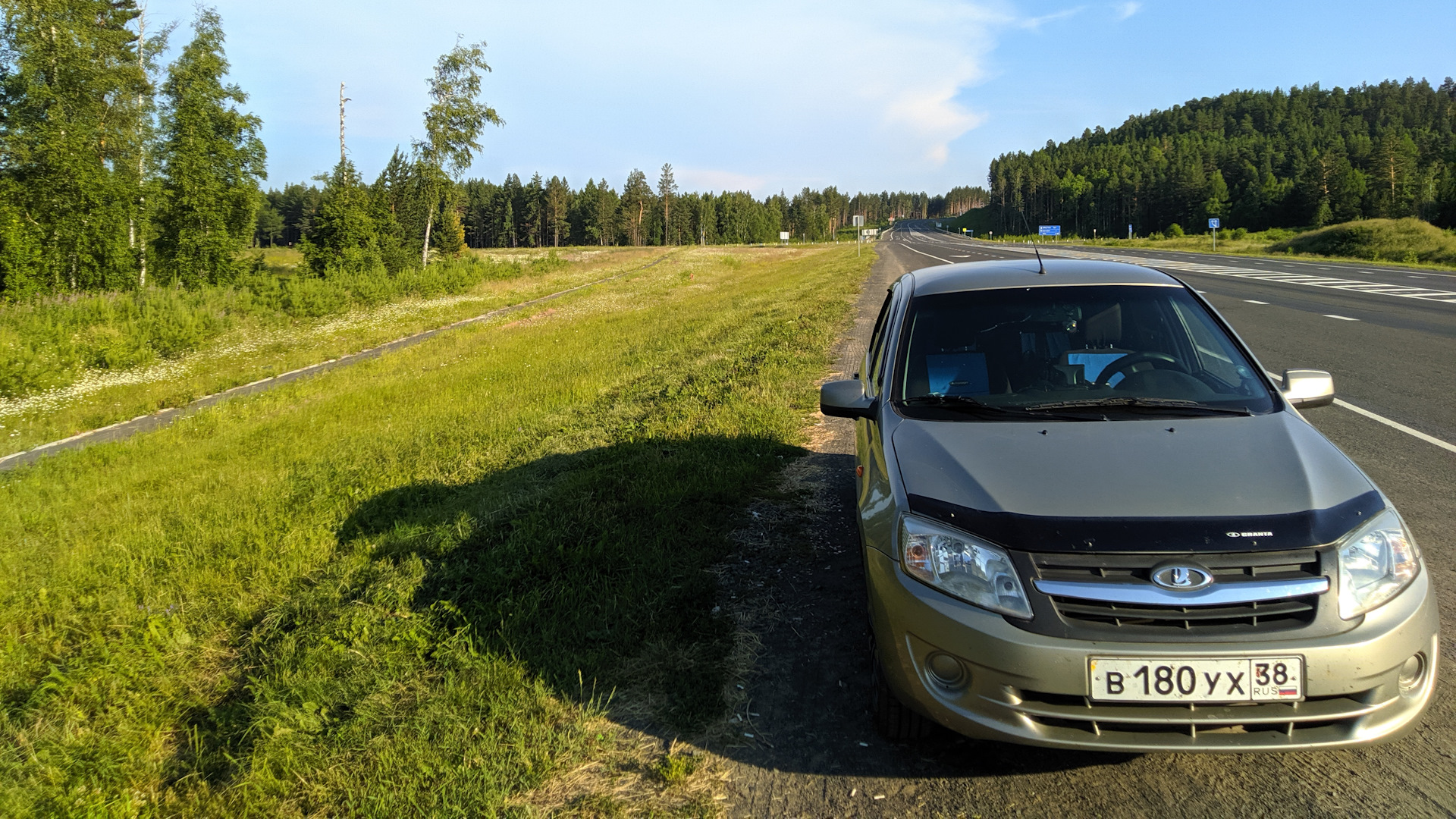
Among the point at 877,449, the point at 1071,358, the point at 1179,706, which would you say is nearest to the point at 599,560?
the point at 877,449

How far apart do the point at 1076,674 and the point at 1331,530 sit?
0.94 metres

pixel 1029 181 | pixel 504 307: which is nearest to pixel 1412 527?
pixel 504 307

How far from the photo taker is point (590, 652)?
3.55 metres

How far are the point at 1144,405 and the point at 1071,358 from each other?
22.8 inches

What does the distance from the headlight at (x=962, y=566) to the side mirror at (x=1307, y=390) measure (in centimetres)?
203

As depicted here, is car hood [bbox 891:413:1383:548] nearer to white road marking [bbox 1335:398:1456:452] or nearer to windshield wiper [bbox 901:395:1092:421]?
windshield wiper [bbox 901:395:1092:421]

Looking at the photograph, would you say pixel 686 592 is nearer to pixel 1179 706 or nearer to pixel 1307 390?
pixel 1179 706

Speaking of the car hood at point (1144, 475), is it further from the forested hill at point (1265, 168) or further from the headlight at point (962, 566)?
the forested hill at point (1265, 168)

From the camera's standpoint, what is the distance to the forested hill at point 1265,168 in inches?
2992

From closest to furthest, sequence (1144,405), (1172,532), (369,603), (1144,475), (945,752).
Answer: (1172,532), (1144,475), (945,752), (1144,405), (369,603)

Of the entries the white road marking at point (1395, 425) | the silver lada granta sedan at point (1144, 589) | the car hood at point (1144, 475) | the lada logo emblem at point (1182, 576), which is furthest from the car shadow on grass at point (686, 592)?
the white road marking at point (1395, 425)

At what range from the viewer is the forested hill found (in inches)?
2992

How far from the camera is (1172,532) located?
2314 millimetres

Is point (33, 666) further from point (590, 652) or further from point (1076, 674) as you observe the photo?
point (1076, 674)
